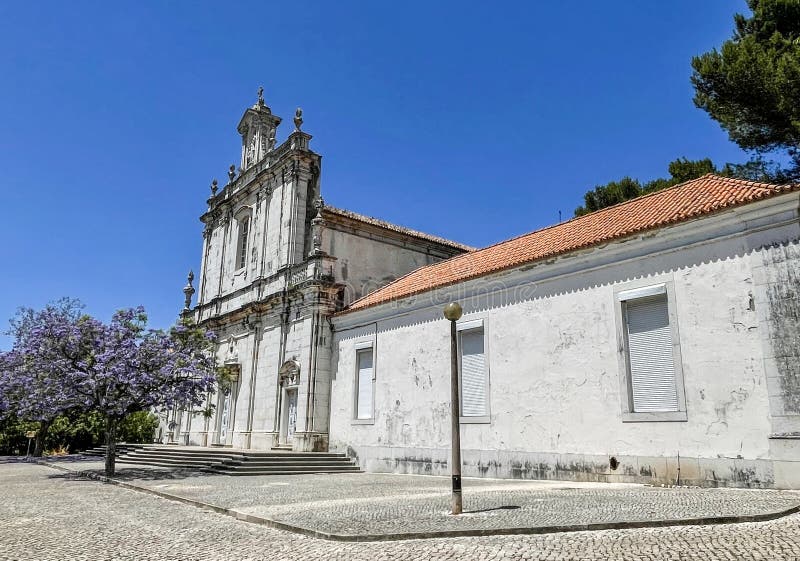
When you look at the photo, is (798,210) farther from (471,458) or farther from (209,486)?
(209,486)

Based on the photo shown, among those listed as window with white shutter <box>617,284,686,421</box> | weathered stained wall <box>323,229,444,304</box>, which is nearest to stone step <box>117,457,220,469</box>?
weathered stained wall <box>323,229,444,304</box>

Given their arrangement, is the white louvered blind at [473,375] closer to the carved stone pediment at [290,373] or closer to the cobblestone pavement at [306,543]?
the carved stone pediment at [290,373]

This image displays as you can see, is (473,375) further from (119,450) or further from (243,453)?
(119,450)

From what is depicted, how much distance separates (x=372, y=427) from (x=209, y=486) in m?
6.36

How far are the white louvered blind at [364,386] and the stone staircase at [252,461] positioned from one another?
5.29ft

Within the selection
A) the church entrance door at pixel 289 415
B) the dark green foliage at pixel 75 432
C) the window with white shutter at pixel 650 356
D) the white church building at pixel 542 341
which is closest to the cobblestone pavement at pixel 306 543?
the white church building at pixel 542 341

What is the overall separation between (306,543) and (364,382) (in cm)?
1295

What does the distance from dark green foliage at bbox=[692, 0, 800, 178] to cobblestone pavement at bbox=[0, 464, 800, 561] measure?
11.6 m

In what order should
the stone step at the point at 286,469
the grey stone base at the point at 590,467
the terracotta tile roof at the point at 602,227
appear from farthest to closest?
1. the stone step at the point at 286,469
2. the terracotta tile roof at the point at 602,227
3. the grey stone base at the point at 590,467

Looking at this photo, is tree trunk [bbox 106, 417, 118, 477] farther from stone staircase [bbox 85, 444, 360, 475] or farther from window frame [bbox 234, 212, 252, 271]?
window frame [bbox 234, 212, 252, 271]

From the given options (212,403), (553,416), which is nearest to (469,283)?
(553,416)

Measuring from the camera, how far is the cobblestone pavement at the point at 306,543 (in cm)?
545

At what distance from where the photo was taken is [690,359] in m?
11.2

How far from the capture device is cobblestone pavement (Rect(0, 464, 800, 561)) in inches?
215
